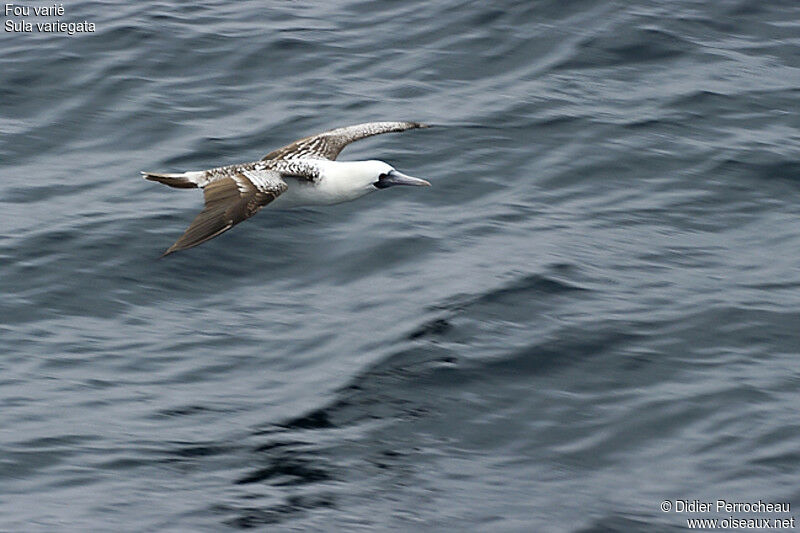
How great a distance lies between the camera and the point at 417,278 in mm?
13055

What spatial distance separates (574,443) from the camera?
402 inches

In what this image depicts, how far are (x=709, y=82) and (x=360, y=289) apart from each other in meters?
5.94

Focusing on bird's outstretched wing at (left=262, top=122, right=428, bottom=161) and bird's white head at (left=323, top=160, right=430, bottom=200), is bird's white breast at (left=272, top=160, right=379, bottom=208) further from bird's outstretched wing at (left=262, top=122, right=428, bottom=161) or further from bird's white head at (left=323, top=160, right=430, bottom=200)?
bird's outstretched wing at (left=262, top=122, right=428, bottom=161)

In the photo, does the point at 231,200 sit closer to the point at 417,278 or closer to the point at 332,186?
Result: the point at 332,186

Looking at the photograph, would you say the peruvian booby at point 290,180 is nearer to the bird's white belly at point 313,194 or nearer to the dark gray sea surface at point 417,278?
the bird's white belly at point 313,194

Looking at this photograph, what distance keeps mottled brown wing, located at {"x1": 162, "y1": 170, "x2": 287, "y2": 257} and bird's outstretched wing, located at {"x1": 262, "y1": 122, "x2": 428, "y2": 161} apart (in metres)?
1.30

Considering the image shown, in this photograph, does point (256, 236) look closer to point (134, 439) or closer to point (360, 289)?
point (360, 289)

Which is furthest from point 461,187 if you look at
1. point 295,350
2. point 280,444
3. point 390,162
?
point 280,444

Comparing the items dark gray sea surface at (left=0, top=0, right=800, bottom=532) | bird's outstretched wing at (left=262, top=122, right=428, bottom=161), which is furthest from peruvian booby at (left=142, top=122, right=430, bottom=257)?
dark gray sea surface at (left=0, top=0, right=800, bottom=532)

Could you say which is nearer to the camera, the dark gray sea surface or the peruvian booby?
the dark gray sea surface

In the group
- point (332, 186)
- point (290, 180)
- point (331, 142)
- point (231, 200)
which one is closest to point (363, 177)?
point (332, 186)

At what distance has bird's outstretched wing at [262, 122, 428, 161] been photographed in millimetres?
14102

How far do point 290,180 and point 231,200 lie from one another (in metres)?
1.39

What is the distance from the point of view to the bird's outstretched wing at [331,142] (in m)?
14.1
